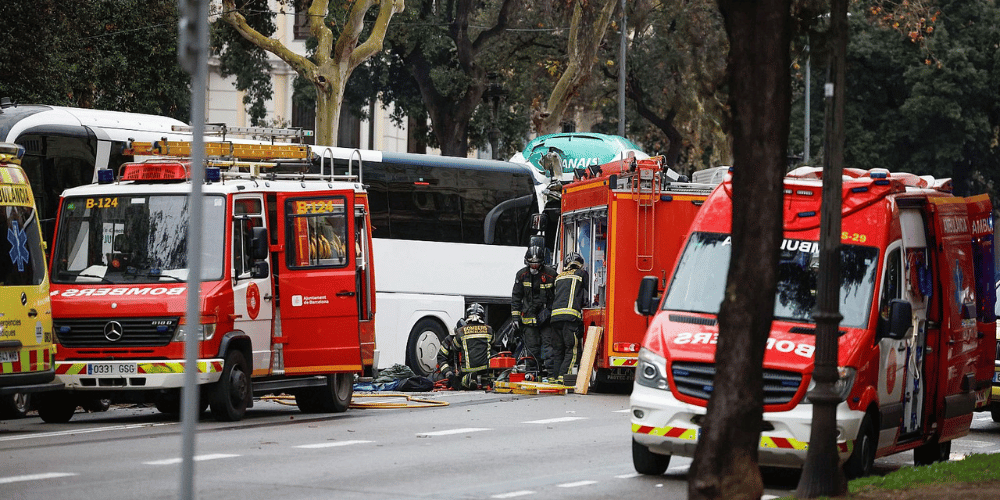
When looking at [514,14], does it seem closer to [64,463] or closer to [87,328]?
[87,328]

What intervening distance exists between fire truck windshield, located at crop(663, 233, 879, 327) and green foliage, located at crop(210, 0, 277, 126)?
19.4 meters

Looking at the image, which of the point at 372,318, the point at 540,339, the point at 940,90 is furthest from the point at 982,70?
the point at 372,318

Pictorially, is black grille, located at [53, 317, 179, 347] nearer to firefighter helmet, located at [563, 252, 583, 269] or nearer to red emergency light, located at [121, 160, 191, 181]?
red emergency light, located at [121, 160, 191, 181]

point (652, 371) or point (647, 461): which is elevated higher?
point (652, 371)

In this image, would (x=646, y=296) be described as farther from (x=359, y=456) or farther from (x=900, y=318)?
(x=359, y=456)

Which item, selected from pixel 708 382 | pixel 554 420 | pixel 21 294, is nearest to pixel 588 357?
pixel 554 420

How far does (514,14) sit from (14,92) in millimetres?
20474

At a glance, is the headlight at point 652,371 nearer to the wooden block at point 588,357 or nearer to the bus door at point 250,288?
the bus door at point 250,288

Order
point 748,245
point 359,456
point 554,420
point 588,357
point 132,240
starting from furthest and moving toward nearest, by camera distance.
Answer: point 588,357 < point 554,420 < point 132,240 < point 359,456 < point 748,245

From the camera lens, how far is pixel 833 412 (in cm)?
1030

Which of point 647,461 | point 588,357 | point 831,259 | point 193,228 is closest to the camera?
point 193,228

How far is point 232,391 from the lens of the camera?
1625 centimetres

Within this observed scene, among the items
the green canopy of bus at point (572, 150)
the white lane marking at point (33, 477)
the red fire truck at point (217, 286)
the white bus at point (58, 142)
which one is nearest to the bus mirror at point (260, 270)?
the red fire truck at point (217, 286)

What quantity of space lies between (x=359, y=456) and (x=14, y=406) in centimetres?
586
